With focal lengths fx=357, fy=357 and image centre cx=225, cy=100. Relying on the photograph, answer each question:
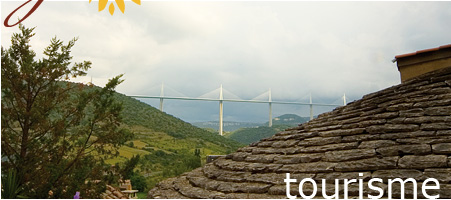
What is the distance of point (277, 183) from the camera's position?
3.83 metres

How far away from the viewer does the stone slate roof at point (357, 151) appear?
133 inches

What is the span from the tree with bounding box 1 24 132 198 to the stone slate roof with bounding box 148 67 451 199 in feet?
17.6

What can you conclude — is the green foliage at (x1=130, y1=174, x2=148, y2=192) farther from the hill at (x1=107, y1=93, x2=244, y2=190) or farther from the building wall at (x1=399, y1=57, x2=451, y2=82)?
the building wall at (x1=399, y1=57, x2=451, y2=82)

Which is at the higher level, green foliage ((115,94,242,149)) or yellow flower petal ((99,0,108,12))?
green foliage ((115,94,242,149))

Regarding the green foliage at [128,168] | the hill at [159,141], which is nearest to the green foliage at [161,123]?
the hill at [159,141]

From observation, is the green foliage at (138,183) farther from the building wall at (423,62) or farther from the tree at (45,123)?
the building wall at (423,62)

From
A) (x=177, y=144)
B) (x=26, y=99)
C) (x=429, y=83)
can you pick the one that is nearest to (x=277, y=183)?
(x=429, y=83)

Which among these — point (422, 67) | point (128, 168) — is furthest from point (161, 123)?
point (422, 67)

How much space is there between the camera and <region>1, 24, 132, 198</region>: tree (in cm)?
906

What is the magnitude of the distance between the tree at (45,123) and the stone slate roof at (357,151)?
5349mm

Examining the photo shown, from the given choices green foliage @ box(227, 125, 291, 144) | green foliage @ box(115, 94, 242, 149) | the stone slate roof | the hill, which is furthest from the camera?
green foliage @ box(227, 125, 291, 144)

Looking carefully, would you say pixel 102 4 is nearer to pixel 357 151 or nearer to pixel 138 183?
pixel 357 151

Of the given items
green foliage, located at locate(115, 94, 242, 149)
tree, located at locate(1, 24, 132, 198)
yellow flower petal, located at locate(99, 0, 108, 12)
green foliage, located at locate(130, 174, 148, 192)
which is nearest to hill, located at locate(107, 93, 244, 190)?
green foliage, located at locate(115, 94, 242, 149)

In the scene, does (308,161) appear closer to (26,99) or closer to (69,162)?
(69,162)
